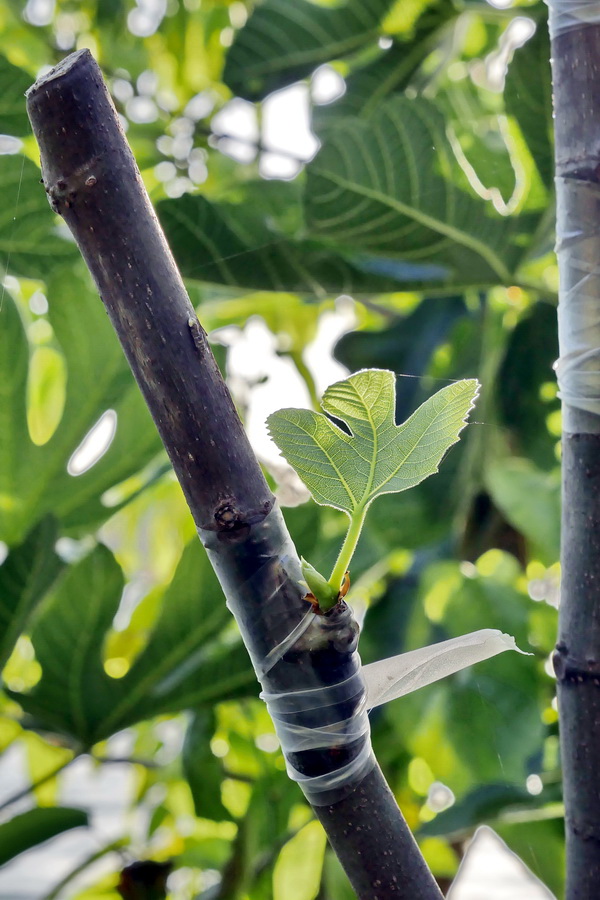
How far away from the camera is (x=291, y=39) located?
0.60 meters

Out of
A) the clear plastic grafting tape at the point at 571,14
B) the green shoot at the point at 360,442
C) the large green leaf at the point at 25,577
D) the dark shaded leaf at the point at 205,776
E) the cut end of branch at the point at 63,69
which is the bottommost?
the dark shaded leaf at the point at 205,776

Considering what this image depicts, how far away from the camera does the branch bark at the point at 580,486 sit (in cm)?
27

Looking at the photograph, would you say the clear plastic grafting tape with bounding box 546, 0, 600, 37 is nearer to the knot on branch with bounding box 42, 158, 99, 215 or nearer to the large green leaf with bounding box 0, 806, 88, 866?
the knot on branch with bounding box 42, 158, 99, 215

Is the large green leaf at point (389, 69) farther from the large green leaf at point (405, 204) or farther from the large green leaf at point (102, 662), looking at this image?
the large green leaf at point (102, 662)

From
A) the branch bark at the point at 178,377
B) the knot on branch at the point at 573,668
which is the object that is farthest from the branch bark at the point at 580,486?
the branch bark at the point at 178,377

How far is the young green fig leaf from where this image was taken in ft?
0.65

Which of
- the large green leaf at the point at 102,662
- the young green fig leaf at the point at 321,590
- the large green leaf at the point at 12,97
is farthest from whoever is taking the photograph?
the large green leaf at the point at 102,662

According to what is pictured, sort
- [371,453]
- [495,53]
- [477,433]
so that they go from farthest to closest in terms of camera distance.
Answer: [495,53], [477,433], [371,453]

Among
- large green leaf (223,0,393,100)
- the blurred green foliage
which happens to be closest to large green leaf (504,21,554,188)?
the blurred green foliage

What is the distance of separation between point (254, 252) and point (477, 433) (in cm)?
20

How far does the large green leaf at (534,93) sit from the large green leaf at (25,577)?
33 cm

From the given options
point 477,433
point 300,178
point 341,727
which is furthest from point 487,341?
point 341,727

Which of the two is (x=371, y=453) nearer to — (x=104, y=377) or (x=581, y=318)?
(x=581, y=318)

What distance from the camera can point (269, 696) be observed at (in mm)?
212
